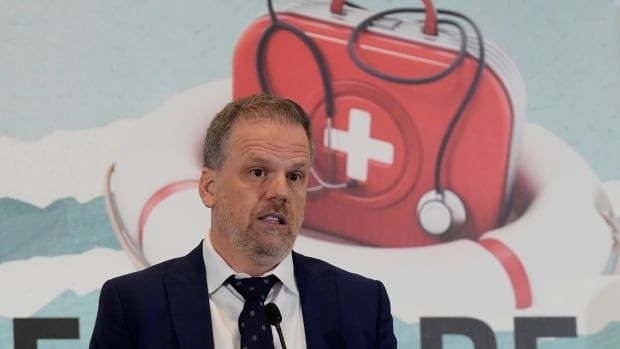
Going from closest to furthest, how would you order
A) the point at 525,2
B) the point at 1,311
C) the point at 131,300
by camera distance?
the point at 131,300 < the point at 1,311 < the point at 525,2

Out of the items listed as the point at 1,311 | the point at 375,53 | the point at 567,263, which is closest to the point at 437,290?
the point at 567,263

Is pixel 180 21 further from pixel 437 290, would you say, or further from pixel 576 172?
pixel 576 172

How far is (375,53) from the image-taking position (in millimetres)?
2965

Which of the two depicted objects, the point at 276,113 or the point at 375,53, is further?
the point at 375,53

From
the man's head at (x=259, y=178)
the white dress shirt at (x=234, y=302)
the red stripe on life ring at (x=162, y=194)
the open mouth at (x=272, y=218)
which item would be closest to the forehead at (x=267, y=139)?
the man's head at (x=259, y=178)

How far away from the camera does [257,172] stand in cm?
152

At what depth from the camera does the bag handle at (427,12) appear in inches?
116

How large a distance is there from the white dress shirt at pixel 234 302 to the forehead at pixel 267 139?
21 centimetres

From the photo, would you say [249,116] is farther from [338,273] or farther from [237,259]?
[338,273]

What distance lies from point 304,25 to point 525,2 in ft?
2.62

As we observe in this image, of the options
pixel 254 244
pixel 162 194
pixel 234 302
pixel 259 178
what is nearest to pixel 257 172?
pixel 259 178

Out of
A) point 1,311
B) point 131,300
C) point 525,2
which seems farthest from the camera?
point 525,2

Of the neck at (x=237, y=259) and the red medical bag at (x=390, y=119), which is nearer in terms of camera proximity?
the neck at (x=237, y=259)

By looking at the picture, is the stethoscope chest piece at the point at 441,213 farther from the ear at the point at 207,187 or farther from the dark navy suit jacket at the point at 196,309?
the ear at the point at 207,187
